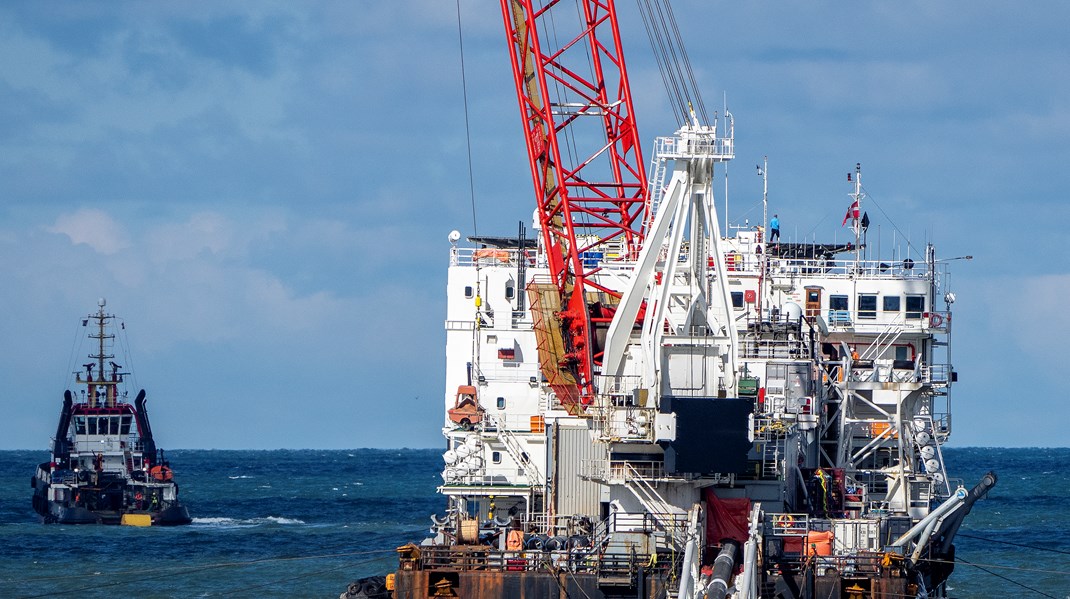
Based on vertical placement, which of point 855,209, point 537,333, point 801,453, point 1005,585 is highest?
point 855,209

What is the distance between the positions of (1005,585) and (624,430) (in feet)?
126

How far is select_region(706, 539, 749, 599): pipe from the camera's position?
3694cm

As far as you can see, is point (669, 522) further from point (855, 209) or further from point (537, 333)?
point (855, 209)

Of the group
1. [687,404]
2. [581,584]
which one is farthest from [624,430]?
[581,584]

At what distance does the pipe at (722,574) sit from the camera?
36.9 metres

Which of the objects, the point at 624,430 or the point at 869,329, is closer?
the point at 624,430

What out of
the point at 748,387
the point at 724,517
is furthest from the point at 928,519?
the point at 724,517

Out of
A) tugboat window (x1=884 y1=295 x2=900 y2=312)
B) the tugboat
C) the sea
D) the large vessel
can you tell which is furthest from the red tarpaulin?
the tugboat

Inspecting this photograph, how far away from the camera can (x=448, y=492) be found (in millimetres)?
65875

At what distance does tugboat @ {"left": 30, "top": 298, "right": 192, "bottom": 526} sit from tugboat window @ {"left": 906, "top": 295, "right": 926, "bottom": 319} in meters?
60.7

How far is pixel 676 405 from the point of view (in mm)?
47719

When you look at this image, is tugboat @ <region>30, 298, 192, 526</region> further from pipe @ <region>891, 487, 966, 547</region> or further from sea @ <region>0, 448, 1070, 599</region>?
pipe @ <region>891, 487, 966, 547</region>

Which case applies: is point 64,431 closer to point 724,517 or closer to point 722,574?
point 724,517

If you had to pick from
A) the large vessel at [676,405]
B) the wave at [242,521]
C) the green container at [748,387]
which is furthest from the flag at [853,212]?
the wave at [242,521]
